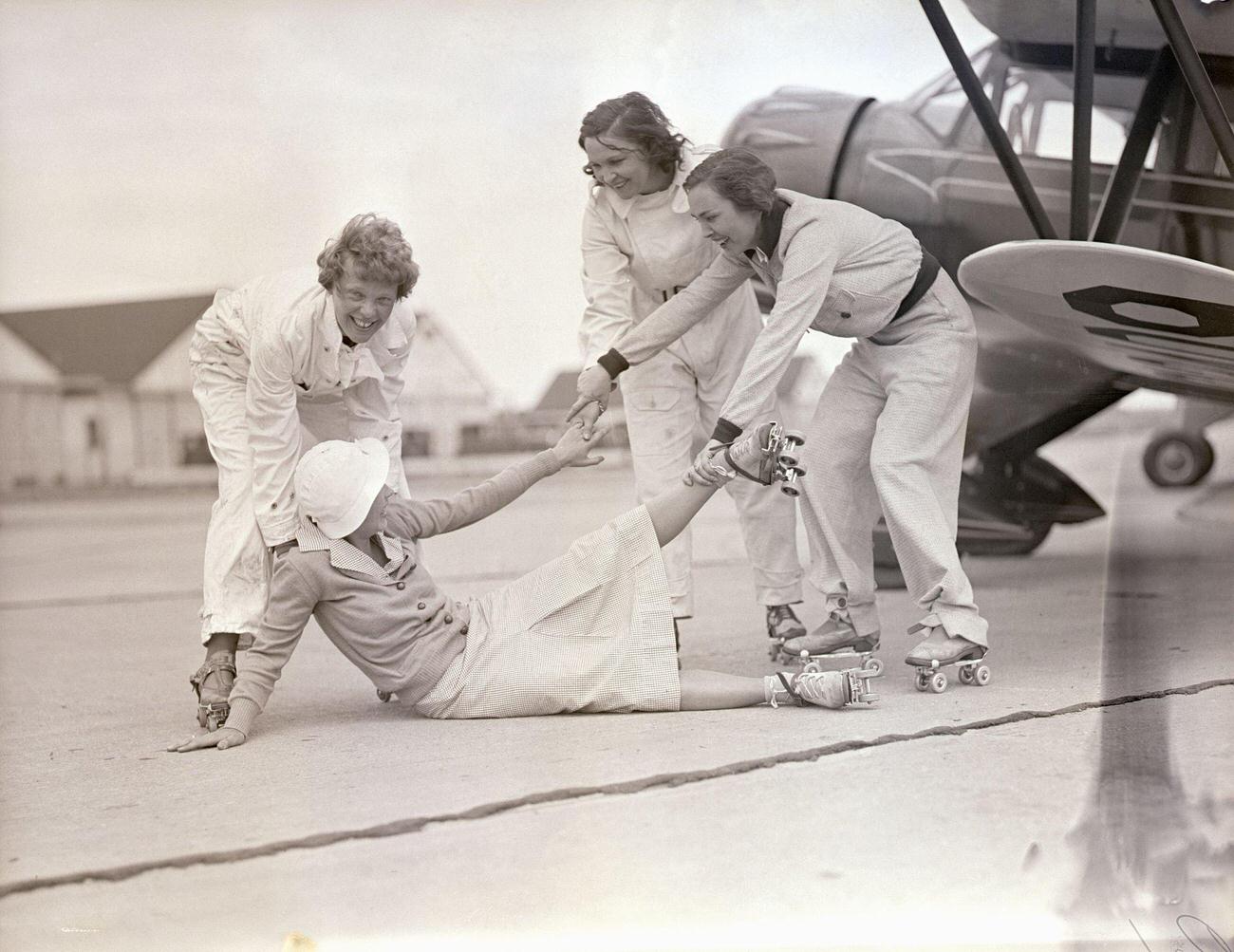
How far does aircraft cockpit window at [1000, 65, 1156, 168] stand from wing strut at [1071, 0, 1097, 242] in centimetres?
99

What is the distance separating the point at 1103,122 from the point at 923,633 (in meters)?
2.17

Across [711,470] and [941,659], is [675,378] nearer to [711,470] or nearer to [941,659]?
[711,470]

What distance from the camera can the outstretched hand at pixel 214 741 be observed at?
79.7 inches

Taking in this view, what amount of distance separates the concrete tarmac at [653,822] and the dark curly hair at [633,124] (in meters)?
1.23

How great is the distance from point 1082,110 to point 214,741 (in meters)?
2.32

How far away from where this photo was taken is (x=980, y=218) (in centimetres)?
363

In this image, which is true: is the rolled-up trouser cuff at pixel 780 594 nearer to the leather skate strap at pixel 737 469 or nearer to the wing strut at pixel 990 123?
the leather skate strap at pixel 737 469

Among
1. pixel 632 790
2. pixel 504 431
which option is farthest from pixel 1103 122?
pixel 632 790

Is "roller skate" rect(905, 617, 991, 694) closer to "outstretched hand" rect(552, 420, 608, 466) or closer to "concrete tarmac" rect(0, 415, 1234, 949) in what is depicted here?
"concrete tarmac" rect(0, 415, 1234, 949)

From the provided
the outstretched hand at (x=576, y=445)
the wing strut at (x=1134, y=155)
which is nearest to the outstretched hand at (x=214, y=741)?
the outstretched hand at (x=576, y=445)

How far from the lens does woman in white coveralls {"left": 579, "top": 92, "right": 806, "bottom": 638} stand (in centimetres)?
255
